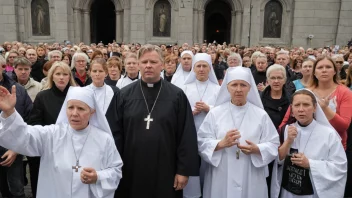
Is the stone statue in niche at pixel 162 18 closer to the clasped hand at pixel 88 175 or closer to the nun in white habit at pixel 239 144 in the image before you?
the nun in white habit at pixel 239 144

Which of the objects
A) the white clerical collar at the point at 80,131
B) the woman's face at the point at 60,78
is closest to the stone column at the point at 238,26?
the woman's face at the point at 60,78

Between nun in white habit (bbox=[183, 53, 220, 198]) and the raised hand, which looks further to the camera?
nun in white habit (bbox=[183, 53, 220, 198])

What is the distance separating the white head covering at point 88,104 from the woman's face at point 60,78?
4.16ft

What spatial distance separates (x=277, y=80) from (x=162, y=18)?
1884 cm

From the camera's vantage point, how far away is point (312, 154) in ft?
11.3

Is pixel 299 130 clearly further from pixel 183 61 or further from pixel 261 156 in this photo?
pixel 183 61

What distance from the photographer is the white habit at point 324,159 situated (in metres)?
3.38

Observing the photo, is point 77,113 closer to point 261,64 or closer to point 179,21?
point 261,64

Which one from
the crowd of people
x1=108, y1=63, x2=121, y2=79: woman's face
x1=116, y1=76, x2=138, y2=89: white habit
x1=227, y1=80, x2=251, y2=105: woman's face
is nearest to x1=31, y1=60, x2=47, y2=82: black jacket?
x1=108, y1=63, x2=121, y2=79: woman's face

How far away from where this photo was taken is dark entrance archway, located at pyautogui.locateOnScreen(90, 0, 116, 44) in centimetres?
Result: 2677

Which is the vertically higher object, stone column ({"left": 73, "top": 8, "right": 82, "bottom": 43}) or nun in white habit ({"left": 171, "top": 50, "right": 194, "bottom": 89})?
stone column ({"left": 73, "top": 8, "right": 82, "bottom": 43})

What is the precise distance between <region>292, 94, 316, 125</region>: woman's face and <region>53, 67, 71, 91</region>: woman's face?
115 inches

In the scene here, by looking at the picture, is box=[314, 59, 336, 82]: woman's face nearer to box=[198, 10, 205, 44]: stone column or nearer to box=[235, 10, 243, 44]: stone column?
box=[198, 10, 205, 44]: stone column

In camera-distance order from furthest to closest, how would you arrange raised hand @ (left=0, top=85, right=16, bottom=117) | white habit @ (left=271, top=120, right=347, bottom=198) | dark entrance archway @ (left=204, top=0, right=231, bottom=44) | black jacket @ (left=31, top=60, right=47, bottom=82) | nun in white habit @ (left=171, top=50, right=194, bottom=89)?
dark entrance archway @ (left=204, top=0, right=231, bottom=44) < black jacket @ (left=31, top=60, right=47, bottom=82) < nun in white habit @ (left=171, top=50, right=194, bottom=89) < white habit @ (left=271, top=120, right=347, bottom=198) < raised hand @ (left=0, top=85, right=16, bottom=117)
